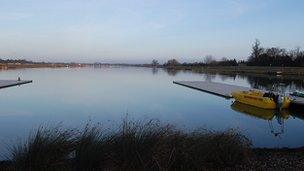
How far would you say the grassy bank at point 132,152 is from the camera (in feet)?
25.1

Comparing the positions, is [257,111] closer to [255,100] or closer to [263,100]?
[263,100]

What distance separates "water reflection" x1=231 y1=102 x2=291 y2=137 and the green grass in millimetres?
11419

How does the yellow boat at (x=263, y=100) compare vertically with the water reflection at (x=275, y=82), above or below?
above

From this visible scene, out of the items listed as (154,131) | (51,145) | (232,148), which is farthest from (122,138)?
(232,148)

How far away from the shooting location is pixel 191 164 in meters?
8.17

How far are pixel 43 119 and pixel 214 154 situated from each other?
14.2 meters

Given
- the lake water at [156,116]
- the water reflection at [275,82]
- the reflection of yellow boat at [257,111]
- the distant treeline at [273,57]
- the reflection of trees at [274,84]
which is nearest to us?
the lake water at [156,116]

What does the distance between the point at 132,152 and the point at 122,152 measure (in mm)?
193

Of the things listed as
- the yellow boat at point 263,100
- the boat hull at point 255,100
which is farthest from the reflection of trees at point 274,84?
the yellow boat at point 263,100

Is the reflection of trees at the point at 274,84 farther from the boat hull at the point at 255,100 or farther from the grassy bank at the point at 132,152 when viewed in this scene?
the grassy bank at the point at 132,152

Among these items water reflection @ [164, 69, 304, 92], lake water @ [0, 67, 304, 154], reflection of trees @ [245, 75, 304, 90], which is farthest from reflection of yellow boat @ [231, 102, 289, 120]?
reflection of trees @ [245, 75, 304, 90]

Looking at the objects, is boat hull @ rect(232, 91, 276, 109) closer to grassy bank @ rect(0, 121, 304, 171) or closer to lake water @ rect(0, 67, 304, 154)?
lake water @ rect(0, 67, 304, 154)

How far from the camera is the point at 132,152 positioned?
792 cm

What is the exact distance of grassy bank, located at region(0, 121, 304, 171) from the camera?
7.64m
